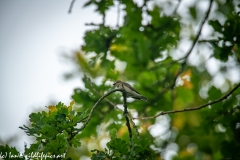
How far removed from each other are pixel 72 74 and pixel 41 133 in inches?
252

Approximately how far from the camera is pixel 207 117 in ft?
12.4

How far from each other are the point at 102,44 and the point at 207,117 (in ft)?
5.99

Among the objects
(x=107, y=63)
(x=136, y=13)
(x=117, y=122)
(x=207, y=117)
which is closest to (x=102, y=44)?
(x=107, y=63)

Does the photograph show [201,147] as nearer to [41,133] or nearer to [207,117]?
[207,117]

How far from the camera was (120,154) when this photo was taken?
229 centimetres

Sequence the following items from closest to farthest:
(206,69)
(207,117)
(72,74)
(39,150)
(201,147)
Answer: (39,150) → (207,117) → (201,147) → (206,69) → (72,74)

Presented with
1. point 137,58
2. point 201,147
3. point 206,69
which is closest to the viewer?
point 137,58

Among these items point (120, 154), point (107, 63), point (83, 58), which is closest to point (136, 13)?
point (107, 63)

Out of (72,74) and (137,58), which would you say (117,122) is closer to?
(137,58)

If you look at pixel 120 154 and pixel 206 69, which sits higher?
pixel 206 69

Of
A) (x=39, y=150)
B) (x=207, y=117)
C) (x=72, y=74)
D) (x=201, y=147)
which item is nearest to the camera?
(x=39, y=150)

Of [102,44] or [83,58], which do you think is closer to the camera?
[102,44]

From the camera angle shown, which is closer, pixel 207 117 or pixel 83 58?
pixel 207 117

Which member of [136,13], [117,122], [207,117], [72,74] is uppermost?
[72,74]
